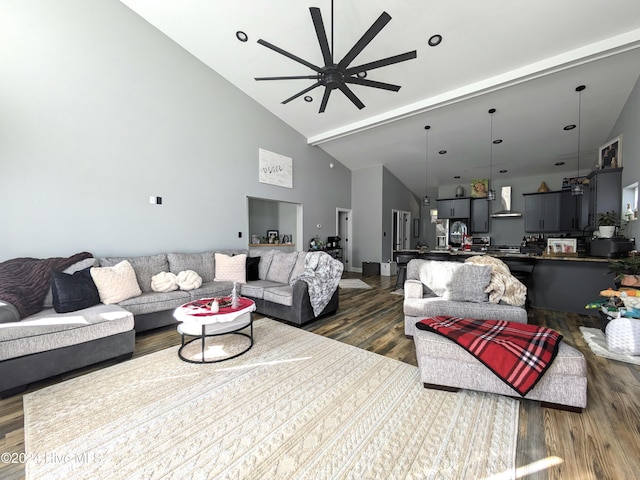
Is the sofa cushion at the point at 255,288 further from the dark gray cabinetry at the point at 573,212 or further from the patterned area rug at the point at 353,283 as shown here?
the dark gray cabinetry at the point at 573,212

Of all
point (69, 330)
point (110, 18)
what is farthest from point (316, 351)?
point (110, 18)

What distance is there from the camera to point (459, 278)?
2807 millimetres

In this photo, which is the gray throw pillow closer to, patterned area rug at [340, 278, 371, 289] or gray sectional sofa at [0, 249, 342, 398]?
gray sectional sofa at [0, 249, 342, 398]

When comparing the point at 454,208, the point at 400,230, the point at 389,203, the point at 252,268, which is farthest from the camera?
the point at 400,230

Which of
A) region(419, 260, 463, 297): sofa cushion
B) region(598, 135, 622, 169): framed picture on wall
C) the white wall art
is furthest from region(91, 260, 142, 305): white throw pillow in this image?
region(598, 135, 622, 169): framed picture on wall

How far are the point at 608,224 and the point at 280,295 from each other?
192 inches

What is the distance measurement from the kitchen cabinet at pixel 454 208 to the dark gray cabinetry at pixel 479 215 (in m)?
0.17

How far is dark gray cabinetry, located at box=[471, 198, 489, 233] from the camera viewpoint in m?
7.60

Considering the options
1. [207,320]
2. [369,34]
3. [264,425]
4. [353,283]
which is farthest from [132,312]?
[353,283]

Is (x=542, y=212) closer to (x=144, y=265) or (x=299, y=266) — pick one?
(x=299, y=266)

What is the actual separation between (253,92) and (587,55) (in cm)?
508

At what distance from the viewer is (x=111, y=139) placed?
3572 millimetres

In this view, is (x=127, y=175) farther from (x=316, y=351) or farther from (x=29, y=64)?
(x=316, y=351)

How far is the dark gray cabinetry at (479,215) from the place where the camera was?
24.9 ft
